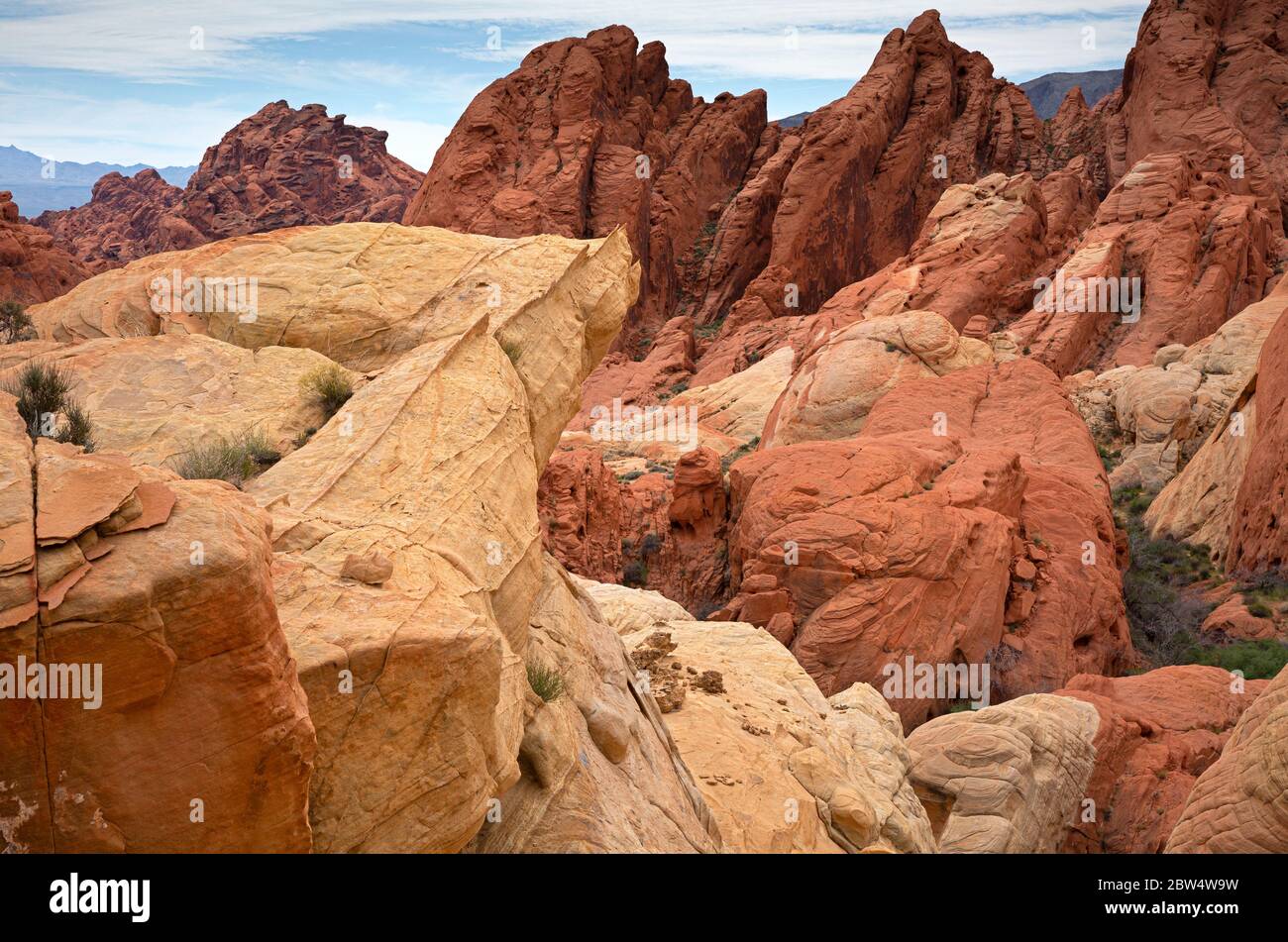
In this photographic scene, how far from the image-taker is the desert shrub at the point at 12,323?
870 cm

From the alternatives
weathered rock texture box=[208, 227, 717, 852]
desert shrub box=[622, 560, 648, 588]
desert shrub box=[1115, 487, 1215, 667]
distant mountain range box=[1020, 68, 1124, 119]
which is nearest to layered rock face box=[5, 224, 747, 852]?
weathered rock texture box=[208, 227, 717, 852]

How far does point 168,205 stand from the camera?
9519 centimetres

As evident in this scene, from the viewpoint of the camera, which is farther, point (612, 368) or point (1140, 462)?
point (612, 368)

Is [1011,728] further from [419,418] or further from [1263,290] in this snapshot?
[1263,290]

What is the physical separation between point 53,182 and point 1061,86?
153 m

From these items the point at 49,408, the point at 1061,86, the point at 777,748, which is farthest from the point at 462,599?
the point at 1061,86

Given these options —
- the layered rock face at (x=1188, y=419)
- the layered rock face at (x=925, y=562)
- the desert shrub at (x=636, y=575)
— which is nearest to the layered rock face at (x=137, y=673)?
the layered rock face at (x=925, y=562)

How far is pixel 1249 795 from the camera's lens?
8648 millimetres

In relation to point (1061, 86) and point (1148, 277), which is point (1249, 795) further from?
point (1061, 86)

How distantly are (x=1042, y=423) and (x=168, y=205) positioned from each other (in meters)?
92.0

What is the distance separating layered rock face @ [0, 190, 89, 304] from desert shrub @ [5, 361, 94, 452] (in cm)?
4322

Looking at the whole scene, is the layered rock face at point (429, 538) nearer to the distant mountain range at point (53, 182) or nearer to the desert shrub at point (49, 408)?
the desert shrub at point (49, 408)

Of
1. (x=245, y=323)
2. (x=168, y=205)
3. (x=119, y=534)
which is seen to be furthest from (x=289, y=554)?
(x=168, y=205)

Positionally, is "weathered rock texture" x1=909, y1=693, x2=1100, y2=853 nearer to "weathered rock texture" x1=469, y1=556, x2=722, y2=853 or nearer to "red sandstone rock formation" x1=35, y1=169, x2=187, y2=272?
"weathered rock texture" x1=469, y1=556, x2=722, y2=853
